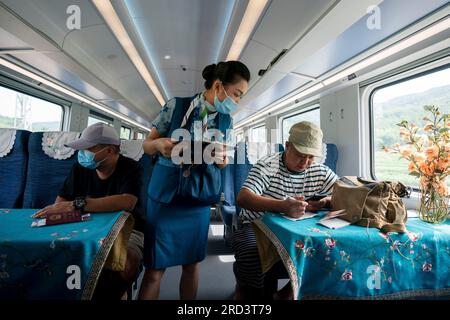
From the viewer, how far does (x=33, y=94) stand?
3.51 meters

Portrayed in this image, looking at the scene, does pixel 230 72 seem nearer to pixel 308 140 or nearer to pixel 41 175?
pixel 308 140

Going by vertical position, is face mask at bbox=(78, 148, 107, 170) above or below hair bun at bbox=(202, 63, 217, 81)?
below

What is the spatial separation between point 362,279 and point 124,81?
423 centimetres

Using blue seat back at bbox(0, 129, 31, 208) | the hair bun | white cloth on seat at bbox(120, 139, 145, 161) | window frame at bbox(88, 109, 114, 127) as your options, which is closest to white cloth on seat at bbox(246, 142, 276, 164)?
white cloth on seat at bbox(120, 139, 145, 161)

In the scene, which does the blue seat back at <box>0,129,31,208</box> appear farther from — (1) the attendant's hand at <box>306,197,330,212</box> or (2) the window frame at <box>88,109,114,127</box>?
(2) the window frame at <box>88,109,114,127</box>

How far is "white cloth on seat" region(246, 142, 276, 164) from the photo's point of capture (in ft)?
8.29

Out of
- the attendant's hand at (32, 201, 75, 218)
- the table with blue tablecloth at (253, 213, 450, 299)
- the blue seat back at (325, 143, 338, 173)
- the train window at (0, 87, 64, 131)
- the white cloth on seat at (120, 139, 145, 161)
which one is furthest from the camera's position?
the train window at (0, 87, 64, 131)

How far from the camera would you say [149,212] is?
1364 millimetres

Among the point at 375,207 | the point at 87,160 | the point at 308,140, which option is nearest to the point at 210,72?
the point at 308,140

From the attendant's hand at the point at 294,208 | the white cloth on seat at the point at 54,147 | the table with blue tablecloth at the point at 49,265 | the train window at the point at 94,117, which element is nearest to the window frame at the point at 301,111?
the attendant's hand at the point at 294,208

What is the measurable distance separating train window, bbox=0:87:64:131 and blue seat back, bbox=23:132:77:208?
175 cm

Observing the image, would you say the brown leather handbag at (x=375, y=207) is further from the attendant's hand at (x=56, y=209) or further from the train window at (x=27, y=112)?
the train window at (x=27, y=112)
